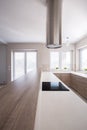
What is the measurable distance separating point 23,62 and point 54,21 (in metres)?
5.59

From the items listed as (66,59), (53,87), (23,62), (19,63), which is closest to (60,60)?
(66,59)

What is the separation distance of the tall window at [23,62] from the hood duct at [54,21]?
17.2 ft

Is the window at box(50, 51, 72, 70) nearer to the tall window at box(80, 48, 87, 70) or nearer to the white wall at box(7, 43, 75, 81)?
the white wall at box(7, 43, 75, 81)

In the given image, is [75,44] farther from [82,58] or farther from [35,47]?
[35,47]

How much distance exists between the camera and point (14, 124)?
680 mm

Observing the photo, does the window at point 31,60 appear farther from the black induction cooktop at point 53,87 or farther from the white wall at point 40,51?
the black induction cooktop at point 53,87

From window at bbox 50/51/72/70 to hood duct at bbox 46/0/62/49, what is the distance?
17.0 feet

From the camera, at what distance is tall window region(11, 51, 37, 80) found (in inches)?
298

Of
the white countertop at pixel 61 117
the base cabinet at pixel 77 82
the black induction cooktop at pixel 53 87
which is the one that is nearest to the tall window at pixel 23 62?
the base cabinet at pixel 77 82

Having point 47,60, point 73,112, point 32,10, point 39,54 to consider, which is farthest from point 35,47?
point 73,112

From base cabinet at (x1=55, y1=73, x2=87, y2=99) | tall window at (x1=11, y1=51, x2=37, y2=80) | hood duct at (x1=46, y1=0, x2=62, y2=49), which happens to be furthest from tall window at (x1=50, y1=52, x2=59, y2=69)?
hood duct at (x1=46, y1=0, x2=62, y2=49)

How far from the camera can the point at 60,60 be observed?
7570 millimetres

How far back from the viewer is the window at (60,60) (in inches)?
296

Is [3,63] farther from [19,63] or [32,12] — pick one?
[32,12]
